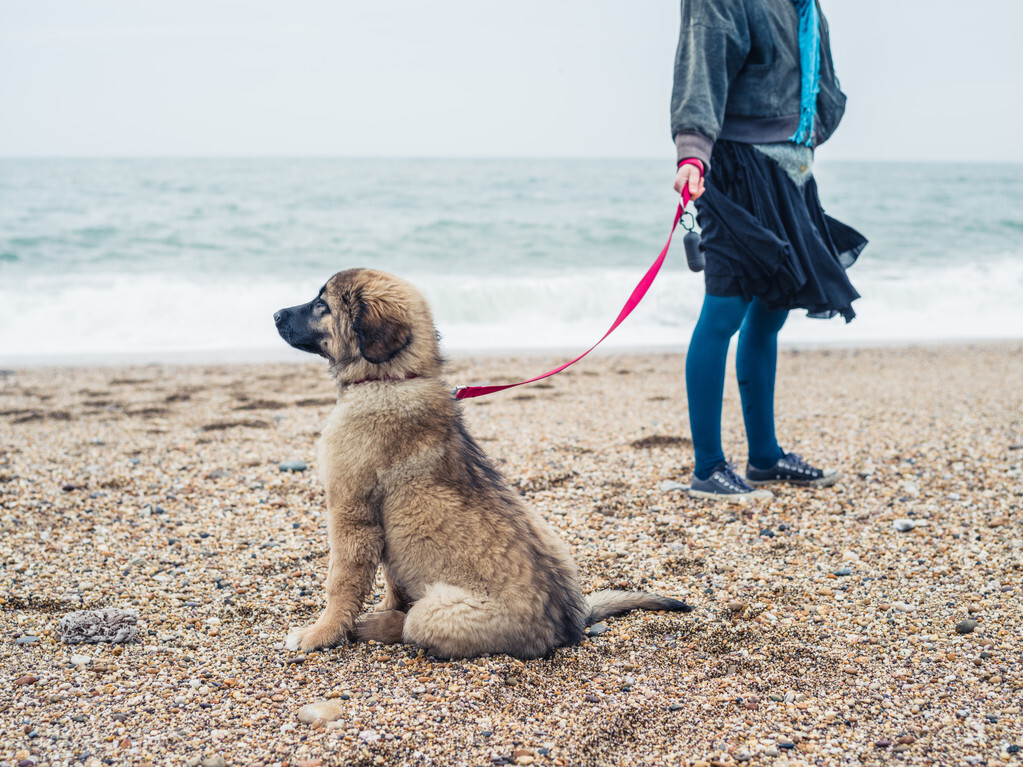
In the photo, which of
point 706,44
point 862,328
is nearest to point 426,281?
point 862,328

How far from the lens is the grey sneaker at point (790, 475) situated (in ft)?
14.5

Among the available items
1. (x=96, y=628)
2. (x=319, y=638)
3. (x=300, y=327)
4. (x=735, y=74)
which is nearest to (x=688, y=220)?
(x=735, y=74)

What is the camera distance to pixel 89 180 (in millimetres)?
31688

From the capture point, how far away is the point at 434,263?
1761cm

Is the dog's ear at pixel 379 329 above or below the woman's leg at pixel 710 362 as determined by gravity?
above

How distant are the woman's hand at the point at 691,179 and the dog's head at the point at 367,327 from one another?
1.36 meters

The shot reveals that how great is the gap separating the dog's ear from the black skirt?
68.8 inches

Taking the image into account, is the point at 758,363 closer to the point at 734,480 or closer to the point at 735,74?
the point at 734,480

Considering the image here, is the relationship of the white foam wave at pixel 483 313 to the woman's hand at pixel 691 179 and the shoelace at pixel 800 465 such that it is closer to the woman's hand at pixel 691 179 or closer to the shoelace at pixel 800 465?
the shoelace at pixel 800 465

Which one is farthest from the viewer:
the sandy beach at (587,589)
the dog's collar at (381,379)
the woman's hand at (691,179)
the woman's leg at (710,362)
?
the woman's leg at (710,362)

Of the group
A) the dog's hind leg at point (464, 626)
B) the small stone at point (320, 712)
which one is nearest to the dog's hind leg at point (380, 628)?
the dog's hind leg at point (464, 626)

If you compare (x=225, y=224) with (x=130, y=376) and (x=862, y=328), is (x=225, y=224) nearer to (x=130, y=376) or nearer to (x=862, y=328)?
(x=130, y=376)

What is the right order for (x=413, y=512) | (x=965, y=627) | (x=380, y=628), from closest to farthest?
(x=413, y=512) → (x=380, y=628) → (x=965, y=627)

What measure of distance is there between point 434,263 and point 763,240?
14462 millimetres
